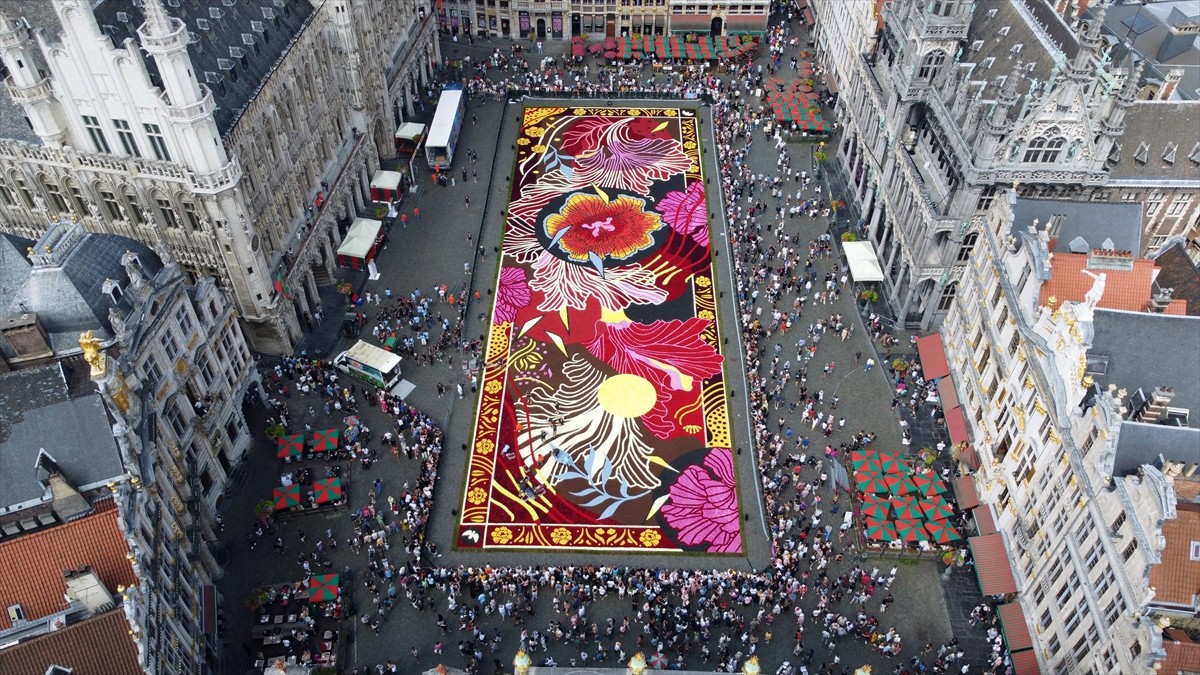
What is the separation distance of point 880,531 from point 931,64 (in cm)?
4874

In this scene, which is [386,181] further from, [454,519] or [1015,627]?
[1015,627]

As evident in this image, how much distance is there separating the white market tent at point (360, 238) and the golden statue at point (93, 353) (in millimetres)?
39168

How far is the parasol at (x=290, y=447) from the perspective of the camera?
7012 cm

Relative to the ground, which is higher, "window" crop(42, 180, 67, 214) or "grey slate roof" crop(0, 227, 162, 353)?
"window" crop(42, 180, 67, 214)

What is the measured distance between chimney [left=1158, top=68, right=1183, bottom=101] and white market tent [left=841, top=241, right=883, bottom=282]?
117 ft

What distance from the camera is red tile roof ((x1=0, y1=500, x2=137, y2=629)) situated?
45.0 metres

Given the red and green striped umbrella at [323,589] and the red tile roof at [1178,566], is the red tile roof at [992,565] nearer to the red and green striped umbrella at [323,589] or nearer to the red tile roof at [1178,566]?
the red tile roof at [1178,566]

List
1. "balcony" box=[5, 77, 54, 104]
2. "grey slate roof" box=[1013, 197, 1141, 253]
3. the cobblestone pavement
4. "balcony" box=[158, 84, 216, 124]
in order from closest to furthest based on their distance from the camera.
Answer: the cobblestone pavement
"balcony" box=[158, 84, 216, 124]
"balcony" box=[5, 77, 54, 104]
"grey slate roof" box=[1013, 197, 1141, 253]

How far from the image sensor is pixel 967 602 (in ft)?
205

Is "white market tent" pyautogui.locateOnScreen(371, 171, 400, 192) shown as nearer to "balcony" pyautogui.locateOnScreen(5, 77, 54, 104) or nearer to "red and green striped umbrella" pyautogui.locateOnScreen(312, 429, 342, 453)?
"balcony" pyautogui.locateOnScreen(5, 77, 54, 104)

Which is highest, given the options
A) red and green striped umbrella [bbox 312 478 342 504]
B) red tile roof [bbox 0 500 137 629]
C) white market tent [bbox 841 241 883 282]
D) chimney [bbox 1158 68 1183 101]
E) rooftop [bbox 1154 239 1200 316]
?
chimney [bbox 1158 68 1183 101]

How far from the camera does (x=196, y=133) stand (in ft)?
214

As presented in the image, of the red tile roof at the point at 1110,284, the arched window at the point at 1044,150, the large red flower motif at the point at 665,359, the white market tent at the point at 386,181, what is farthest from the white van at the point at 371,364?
the arched window at the point at 1044,150

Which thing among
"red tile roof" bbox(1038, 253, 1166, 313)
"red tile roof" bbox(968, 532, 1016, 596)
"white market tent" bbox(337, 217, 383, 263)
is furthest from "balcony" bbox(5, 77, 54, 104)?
"red tile roof" bbox(968, 532, 1016, 596)
